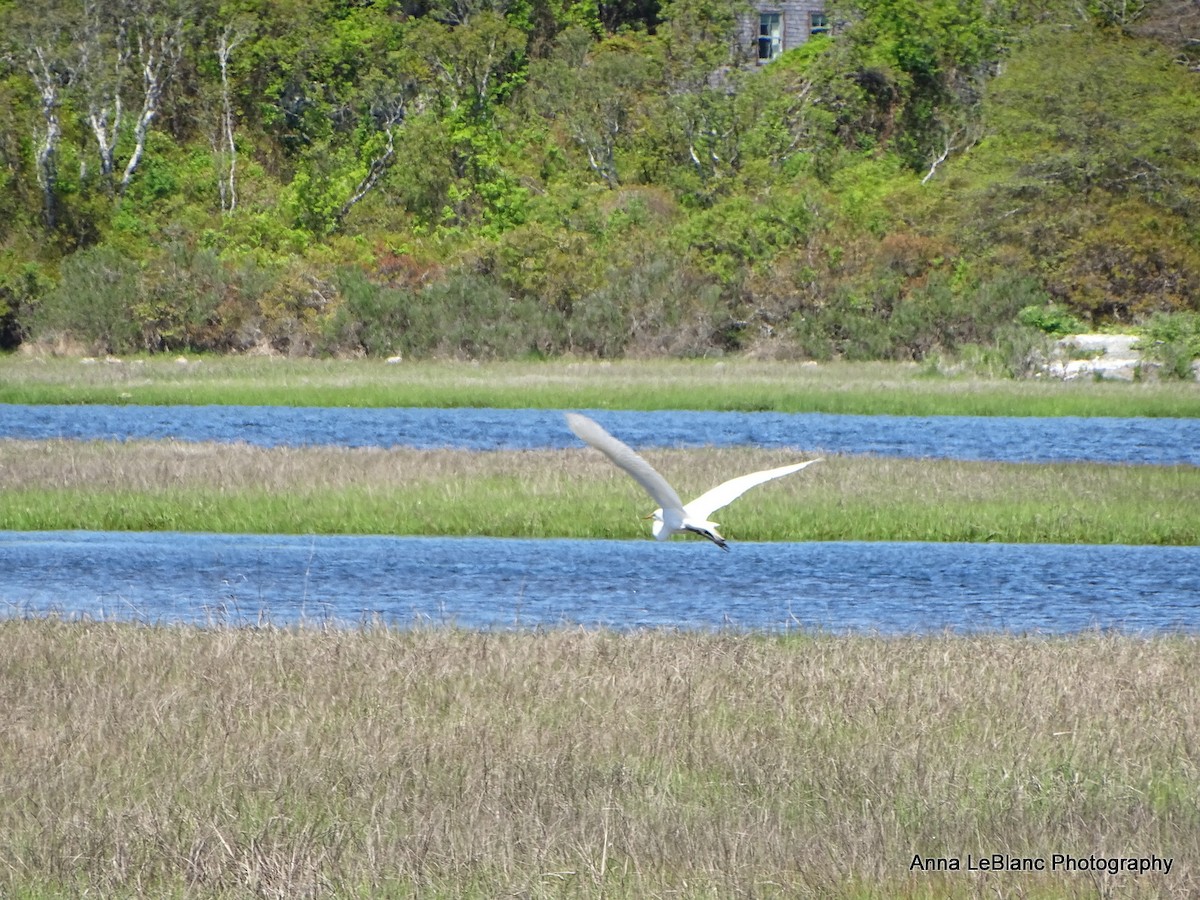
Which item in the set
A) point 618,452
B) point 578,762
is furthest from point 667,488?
point 578,762

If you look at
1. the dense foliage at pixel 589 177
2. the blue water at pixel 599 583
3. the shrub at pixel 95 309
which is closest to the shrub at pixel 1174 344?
the dense foliage at pixel 589 177

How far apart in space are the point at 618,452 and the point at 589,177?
39643 mm

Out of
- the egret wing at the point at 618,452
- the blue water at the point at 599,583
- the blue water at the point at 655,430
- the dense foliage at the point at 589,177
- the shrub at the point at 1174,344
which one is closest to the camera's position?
the egret wing at the point at 618,452

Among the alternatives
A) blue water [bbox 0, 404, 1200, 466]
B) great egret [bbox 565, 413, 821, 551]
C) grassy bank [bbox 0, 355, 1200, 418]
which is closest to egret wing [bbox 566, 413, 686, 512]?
great egret [bbox 565, 413, 821, 551]

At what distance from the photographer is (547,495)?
1723 cm

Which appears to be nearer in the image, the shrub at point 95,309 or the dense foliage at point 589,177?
the dense foliage at point 589,177

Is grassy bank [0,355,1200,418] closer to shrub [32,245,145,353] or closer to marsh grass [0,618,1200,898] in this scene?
shrub [32,245,145,353]

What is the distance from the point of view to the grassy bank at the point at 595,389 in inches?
1094

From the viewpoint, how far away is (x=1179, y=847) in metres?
5.86

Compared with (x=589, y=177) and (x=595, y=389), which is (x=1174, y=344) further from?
(x=589, y=177)

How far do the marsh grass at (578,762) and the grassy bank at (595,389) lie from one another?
1771 cm

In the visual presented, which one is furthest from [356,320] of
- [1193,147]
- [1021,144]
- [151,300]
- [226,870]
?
[226,870]

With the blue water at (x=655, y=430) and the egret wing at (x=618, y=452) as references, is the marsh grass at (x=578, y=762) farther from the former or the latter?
the blue water at (x=655, y=430)

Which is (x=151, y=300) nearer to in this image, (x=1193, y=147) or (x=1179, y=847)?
(x=1193, y=147)
